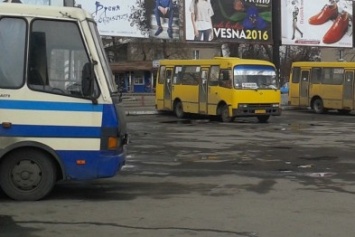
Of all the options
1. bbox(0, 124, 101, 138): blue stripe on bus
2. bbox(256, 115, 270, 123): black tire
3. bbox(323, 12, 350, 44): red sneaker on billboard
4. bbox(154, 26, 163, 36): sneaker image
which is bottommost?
bbox(256, 115, 270, 123): black tire

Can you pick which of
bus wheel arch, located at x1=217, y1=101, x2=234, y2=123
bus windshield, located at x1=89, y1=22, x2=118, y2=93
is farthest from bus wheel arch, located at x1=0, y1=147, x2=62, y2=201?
bus wheel arch, located at x1=217, y1=101, x2=234, y2=123

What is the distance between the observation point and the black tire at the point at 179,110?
29.0 meters

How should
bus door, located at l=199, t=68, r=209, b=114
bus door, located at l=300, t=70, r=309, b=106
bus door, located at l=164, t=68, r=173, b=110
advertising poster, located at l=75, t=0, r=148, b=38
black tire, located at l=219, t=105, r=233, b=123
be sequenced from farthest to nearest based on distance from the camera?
1. bus door, located at l=300, t=70, r=309, b=106
2. advertising poster, located at l=75, t=0, r=148, b=38
3. bus door, located at l=164, t=68, r=173, b=110
4. bus door, located at l=199, t=68, r=209, b=114
5. black tire, located at l=219, t=105, r=233, b=123

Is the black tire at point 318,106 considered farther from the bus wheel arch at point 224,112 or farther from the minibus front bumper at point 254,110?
the bus wheel arch at point 224,112

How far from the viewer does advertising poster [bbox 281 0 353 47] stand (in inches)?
1502

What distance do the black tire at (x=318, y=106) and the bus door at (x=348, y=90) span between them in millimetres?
1592

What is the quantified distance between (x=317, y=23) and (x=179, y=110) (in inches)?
580

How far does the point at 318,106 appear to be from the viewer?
32938 millimetres

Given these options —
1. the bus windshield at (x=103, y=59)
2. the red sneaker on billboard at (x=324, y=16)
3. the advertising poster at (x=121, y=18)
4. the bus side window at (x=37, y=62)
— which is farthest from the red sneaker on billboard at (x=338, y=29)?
the bus side window at (x=37, y=62)

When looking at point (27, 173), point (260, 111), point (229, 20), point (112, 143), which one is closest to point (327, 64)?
point (229, 20)

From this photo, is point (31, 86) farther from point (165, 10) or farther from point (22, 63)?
point (165, 10)

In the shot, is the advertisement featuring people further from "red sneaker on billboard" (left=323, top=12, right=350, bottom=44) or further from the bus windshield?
the bus windshield

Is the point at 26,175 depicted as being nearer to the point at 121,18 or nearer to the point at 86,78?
the point at 86,78

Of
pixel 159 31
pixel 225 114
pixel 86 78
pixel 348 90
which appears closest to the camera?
pixel 86 78
